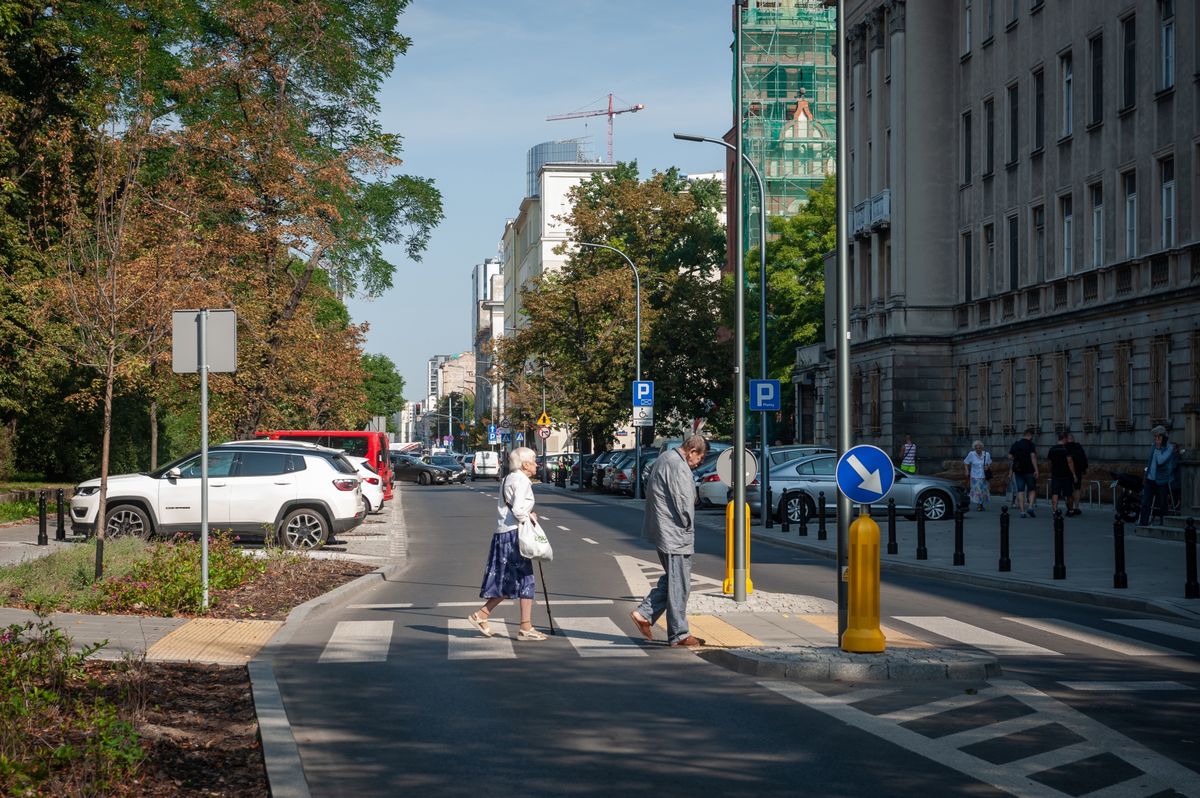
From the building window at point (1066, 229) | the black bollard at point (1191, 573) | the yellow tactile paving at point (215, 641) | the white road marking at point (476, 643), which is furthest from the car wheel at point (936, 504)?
the yellow tactile paving at point (215, 641)

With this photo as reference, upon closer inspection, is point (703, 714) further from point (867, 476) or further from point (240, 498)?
point (240, 498)

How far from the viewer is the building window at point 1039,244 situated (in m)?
43.9

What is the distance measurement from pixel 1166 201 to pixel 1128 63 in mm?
4232

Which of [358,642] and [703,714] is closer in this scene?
[703,714]

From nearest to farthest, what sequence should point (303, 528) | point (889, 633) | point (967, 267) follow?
point (889, 633), point (303, 528), point (967, 267)

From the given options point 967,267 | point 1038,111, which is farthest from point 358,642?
point 967,267

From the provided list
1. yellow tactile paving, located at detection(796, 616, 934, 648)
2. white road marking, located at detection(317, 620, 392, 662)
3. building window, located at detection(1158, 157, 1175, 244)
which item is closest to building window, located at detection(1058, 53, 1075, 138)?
building window, located at detection(1158, 157, 1175, 244)

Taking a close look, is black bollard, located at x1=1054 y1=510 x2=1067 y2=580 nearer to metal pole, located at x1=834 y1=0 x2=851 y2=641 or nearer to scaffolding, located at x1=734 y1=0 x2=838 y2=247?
metal pole, located at x1=834 y1=0 x2=851 y2=641

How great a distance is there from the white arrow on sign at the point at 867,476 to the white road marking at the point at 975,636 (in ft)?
6.59

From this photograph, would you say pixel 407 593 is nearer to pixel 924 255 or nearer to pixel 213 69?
pixel 213 69

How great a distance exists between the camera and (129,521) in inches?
923

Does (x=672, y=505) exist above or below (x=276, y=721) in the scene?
above

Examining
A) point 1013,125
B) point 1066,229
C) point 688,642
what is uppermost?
point 1013,125

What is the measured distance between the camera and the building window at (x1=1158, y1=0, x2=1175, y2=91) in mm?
35781
